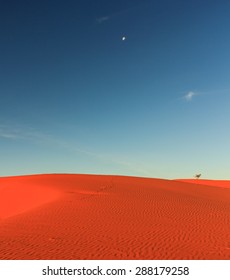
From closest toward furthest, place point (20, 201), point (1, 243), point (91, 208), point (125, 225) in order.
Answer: point (1, 243)
point (125, 225)
point (91, 208)
point (20, 201)

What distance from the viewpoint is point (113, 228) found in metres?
18.5

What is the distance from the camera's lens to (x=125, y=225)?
63.2 ft

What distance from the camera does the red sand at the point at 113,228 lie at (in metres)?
14.1

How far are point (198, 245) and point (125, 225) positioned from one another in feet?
15.9

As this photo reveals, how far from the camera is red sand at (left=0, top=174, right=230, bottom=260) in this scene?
14102 millimetres
